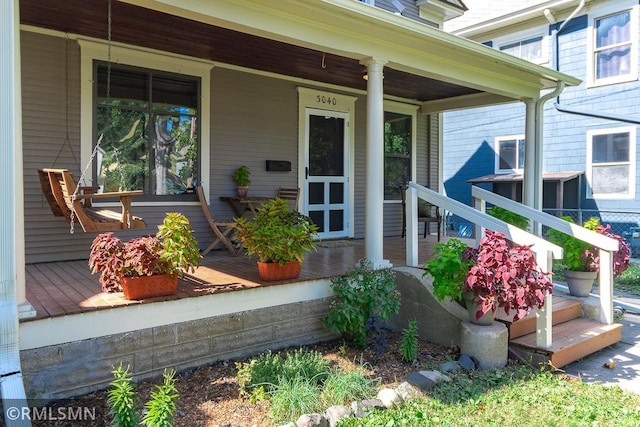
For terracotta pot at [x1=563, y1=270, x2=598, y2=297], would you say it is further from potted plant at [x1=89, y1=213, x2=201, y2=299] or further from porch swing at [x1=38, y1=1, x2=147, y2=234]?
porch swing at [x1=38, y1=1, x2=147, y2=234]

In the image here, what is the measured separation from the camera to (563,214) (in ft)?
32.7

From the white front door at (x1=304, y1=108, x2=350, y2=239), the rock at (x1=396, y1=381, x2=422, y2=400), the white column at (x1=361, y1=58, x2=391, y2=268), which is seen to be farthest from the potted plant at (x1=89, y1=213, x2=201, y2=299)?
the white front door at (x1=304, y1=108, x2=350, y2=239)

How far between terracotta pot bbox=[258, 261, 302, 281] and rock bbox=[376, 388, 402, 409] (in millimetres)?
1269

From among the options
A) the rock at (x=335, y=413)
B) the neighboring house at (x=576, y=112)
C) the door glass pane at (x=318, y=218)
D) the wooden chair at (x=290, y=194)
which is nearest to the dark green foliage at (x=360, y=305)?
the rock at (x=335, y=413)

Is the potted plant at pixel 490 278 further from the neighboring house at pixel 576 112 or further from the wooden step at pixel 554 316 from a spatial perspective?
the neighboring house at pixel 576 112

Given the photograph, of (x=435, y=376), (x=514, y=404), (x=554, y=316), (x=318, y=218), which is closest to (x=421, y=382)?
(x=435, y=376)

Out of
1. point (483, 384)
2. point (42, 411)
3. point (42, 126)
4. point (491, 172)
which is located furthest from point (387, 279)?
point (491, 172)

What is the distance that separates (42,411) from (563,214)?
33.2ft

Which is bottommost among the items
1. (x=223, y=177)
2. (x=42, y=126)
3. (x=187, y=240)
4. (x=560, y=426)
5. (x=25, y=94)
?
(x=560, y=426)

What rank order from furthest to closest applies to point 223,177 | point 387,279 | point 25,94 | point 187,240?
→ point 223,177, point 25,94, point 387,279, point 187,240

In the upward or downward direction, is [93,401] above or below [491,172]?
below

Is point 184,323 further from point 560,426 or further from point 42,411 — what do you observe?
point 560,426

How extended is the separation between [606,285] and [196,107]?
4.73m

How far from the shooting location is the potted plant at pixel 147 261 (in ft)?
10.0
